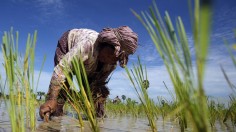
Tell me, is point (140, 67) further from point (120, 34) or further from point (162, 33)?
point (162, 33)

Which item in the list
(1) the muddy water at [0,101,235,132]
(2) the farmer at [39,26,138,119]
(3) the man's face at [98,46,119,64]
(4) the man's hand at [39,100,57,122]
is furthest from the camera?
(3) the man's face at [98,46,119,64]

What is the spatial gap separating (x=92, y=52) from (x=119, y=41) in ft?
1.12

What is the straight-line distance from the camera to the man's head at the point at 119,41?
2.62 m

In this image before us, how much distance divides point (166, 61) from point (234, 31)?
0.21 metres

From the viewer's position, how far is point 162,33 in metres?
0.64

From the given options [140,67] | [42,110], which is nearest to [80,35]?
[42,110]

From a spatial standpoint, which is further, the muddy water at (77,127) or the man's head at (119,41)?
the man's head at (119,41)

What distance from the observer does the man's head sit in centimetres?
262

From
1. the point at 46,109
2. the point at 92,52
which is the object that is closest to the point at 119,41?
the point at 92,52

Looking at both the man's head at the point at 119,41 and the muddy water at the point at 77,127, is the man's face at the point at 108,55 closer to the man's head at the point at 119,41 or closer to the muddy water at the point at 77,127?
the man's head at the point at 119,41

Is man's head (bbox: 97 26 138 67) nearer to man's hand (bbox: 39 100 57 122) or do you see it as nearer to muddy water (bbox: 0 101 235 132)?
muddy water (bbox: 0 101 235 132)

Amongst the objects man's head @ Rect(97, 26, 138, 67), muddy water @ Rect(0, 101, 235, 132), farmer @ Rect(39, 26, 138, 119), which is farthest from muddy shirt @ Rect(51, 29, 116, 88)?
muddy water @ Rect(0, 101, 235, 132)

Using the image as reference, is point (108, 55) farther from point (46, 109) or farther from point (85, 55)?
point (46, 109)

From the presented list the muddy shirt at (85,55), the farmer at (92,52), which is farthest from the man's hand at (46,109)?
the muddy shirt at (85,55)
